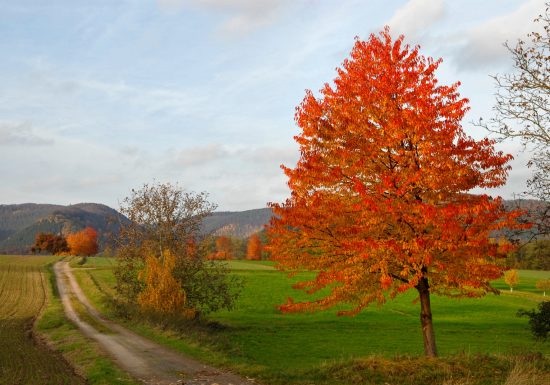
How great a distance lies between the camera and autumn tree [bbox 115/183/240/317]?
1597 inches

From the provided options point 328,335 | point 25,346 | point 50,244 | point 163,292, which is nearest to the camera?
point 25,346

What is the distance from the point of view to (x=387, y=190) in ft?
57.9

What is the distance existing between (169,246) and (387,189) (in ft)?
92.1

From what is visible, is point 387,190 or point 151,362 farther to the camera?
point 151,362

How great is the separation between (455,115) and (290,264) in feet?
27.1

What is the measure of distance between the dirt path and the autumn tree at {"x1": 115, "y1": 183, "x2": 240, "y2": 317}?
671 cm

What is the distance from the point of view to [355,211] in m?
18.0

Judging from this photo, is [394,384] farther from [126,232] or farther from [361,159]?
[126,232]

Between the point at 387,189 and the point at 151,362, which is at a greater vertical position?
the point at 387,189

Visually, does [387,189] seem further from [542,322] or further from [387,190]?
[542,322]

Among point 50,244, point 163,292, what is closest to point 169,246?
point 163,292

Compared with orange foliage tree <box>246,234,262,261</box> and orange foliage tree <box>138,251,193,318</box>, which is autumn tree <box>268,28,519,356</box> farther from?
orange foliage tree <box>246,234,262,261</box>

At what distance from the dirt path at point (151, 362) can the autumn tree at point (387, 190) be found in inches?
185

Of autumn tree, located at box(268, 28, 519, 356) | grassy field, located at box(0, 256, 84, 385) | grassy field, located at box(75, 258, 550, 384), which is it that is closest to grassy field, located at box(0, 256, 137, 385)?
grassy field, located at box(0, 256, 84, 385)
